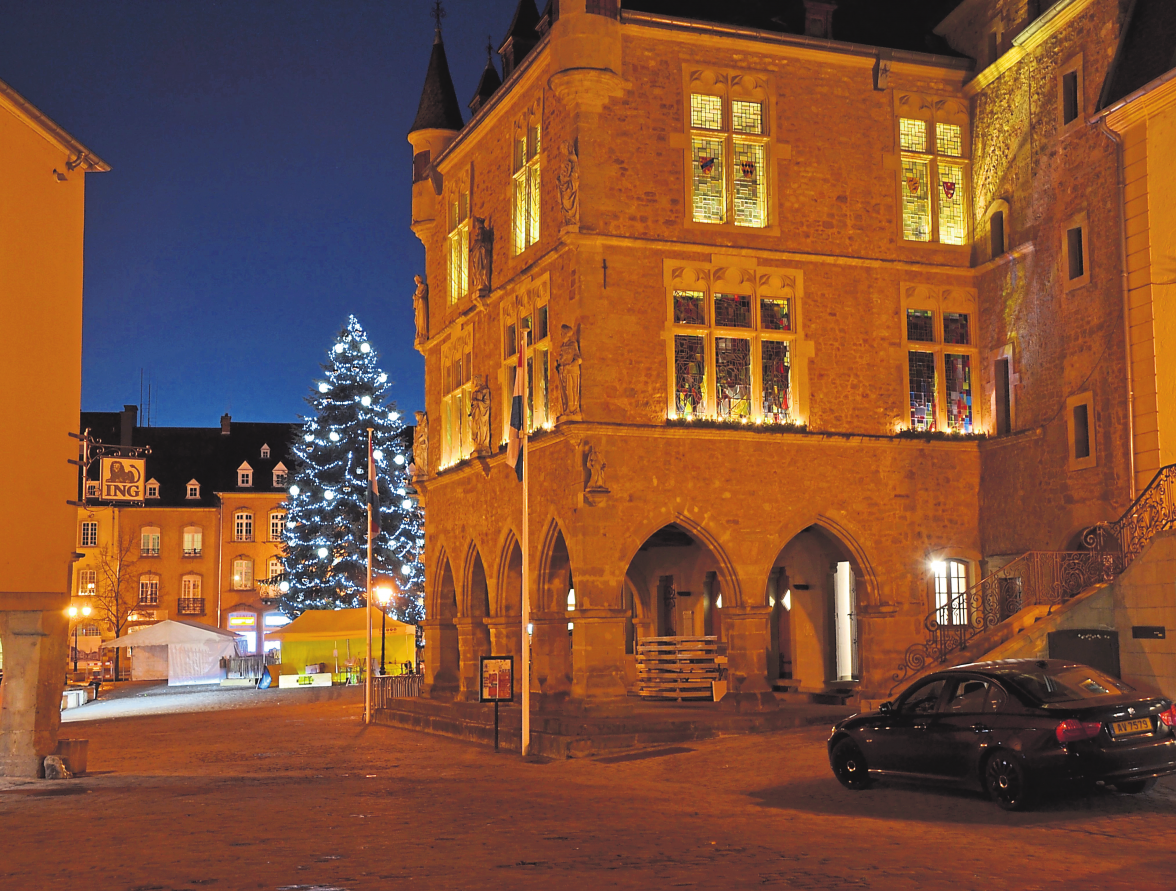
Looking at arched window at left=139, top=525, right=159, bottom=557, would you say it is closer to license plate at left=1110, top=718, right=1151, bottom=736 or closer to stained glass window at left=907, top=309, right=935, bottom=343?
stained glass window at left=907, top=309, right=935, bottom=343

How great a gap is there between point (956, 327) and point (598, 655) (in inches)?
390

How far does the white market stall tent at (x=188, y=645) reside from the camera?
47.6 metres

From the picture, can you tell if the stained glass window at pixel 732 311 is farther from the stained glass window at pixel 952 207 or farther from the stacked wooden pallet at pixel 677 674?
the stacked wooden pallet at pixel 677 674

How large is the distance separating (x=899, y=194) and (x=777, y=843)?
709 inches

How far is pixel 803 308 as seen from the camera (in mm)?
25250

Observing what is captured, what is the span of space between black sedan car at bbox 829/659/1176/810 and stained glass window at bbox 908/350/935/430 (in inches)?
491

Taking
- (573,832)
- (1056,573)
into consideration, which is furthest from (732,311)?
(573,832)

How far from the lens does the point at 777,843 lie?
10.8 m

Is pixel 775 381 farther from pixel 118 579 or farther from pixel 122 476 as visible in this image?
pixel 118 579

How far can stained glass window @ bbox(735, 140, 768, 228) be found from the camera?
25.2m

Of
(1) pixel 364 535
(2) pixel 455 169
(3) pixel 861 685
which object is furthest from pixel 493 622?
(1) pixel 364 535

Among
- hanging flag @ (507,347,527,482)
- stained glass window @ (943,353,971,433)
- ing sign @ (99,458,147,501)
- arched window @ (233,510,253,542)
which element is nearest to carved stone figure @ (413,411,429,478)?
hanging flag @ (507,347,527,482)

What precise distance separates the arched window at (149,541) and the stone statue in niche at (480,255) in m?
47.0

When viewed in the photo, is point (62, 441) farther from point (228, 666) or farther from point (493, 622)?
point (228, 666)
